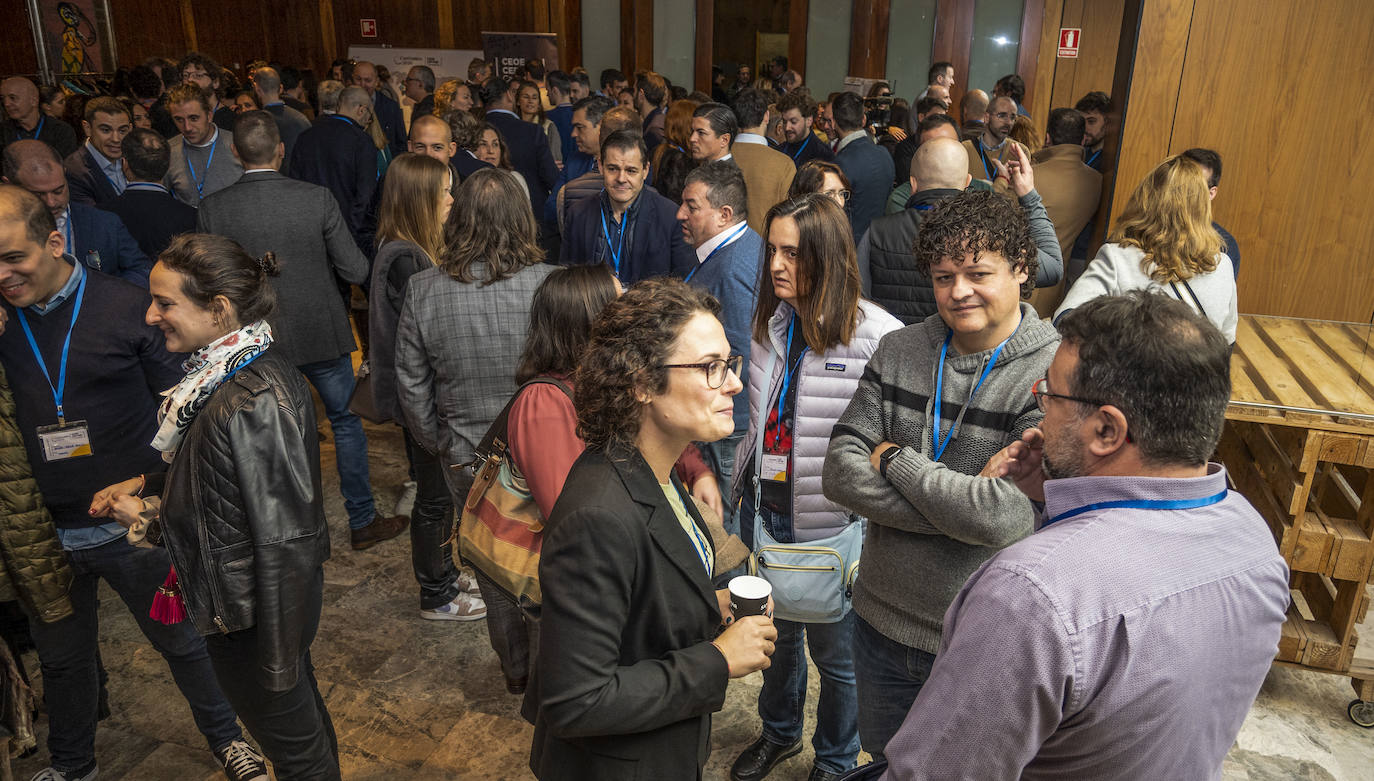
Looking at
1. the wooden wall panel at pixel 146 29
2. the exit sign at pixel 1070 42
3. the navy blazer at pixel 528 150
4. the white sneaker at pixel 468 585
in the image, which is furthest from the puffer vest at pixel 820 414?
the wooden wall panel at pixel 146 29

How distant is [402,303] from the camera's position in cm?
347

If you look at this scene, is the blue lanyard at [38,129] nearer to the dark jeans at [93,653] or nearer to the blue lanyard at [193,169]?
the blue lanyard at [193,169]

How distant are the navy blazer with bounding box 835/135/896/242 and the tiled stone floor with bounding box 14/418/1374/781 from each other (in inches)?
136

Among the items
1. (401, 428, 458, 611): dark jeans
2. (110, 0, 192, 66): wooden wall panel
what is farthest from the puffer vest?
(110, 0, 192, 66): wooden wall panel

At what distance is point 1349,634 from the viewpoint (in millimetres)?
3131

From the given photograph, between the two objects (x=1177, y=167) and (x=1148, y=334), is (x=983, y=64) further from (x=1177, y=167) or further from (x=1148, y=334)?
(x=1148, y=334)

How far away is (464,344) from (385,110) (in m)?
6.90

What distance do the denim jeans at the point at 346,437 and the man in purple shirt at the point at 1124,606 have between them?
11.7 feet

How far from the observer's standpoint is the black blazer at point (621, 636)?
1441 millimetres

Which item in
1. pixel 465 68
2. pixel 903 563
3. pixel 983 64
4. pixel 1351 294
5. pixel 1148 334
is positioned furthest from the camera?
pixel 465 68

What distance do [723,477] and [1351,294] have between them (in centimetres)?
310

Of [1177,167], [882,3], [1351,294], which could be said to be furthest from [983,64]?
[1177,167]

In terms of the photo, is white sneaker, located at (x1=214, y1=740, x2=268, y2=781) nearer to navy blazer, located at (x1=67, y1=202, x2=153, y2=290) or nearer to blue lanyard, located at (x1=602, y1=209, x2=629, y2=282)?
navy blazer, located at (x1=67, y1=202, x2=153, y2=290)

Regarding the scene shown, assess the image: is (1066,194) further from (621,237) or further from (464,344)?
(464,344)
